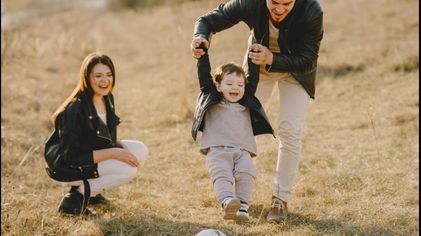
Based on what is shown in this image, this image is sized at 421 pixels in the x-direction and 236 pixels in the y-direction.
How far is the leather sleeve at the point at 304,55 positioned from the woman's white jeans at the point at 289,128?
0.72 ft

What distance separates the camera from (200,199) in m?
4.80

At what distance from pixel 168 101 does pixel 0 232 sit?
4436 mm

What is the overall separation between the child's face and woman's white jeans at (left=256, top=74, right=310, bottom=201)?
36cm

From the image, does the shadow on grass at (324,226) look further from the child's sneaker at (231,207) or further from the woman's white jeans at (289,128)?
the child's sneaker at (231,207)

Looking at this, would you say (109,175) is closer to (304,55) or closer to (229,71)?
(229,71)

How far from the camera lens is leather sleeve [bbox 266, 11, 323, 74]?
3.81 metres

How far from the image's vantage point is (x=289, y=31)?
155 inches

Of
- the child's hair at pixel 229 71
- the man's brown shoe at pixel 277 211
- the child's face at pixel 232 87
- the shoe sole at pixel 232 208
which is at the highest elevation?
the child's hair at pixel 229 71

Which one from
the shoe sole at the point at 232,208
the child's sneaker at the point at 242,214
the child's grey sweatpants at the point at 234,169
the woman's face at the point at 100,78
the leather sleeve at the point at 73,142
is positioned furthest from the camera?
the woman's face at the point at 100,78

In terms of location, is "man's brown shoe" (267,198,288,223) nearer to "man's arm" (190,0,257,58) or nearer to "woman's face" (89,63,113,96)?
"man's arm" (190,0,257,58)

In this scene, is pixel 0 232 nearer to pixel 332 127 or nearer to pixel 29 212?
pixel 29 212

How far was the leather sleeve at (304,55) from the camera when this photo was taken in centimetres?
381

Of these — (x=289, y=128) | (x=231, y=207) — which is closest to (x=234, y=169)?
(x=231, y=207)

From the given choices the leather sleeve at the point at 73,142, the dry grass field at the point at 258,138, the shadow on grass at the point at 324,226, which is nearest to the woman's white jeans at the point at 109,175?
the leather sleeve at the point at 73,142
